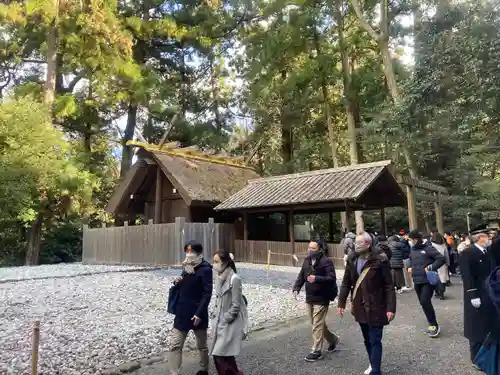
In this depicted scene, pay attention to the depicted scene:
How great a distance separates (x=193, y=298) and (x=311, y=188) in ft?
40.2

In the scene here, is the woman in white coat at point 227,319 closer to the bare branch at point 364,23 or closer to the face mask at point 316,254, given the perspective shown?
the face mask at point 316,254

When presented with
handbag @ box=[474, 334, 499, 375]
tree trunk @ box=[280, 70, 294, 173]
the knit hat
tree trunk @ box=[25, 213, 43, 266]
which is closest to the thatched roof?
tree trunk @ box=[25, 213, 43, 266]

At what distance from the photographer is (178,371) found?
4.81m

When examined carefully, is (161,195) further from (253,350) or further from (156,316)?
(253,350)

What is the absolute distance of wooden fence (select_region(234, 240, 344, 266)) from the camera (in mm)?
16092

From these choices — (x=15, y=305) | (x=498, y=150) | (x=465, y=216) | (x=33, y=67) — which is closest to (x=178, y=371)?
(x=15, y=305)

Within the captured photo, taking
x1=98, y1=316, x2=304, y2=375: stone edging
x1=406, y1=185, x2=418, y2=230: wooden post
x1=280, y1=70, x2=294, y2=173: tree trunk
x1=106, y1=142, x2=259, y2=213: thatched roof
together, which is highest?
x1=280, y1=70, x2=294, y2=173: tree trunk

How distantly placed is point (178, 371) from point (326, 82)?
21468 mm

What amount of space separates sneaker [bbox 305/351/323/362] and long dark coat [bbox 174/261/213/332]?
1.48 metres

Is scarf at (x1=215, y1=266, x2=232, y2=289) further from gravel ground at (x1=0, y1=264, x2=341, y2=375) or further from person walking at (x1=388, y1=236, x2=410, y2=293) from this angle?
person walking at (x1=388, y1=236, x2=410, y2=293)

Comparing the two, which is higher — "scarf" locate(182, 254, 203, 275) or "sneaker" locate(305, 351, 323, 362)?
"scarf" locate(182, 254, 203, 275)

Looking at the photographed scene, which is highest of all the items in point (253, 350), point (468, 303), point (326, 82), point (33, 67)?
point (33, 67)

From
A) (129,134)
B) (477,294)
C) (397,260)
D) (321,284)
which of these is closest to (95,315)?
(321,284)

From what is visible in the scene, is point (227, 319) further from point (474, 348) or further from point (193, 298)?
point (474, 348)
